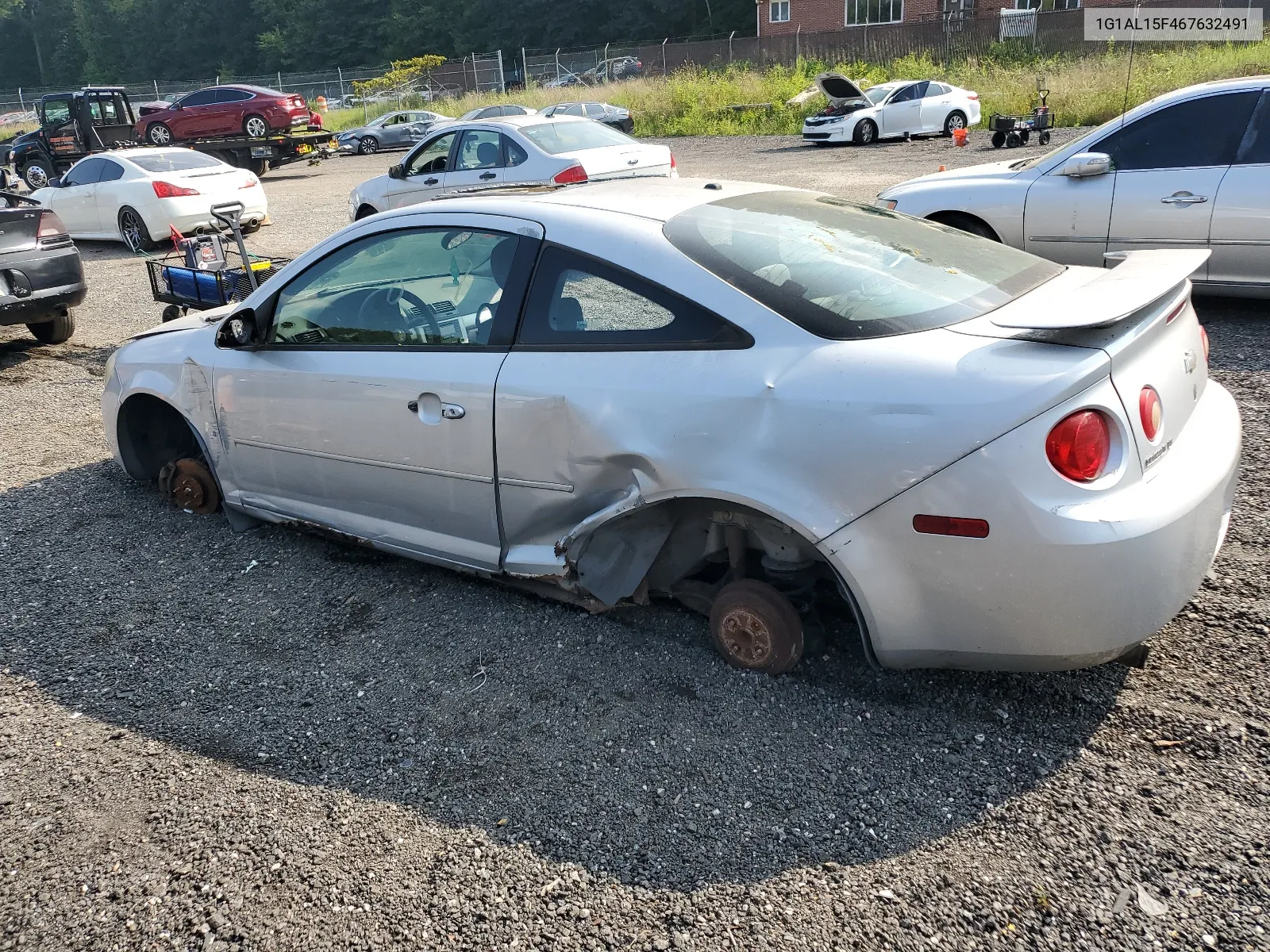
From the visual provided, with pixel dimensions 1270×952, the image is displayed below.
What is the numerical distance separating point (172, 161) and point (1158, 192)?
1338cm

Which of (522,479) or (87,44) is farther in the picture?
(87,44)

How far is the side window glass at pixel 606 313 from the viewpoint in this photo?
9.99 ft

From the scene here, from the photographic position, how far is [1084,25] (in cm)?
3469

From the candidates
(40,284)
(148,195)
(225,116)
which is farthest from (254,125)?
(40,284)

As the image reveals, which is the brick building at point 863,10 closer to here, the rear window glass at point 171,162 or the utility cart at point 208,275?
the rear window glass at point 171,162

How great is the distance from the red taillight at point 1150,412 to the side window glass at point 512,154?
398 inches

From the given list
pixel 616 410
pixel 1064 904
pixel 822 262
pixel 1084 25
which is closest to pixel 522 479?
pixel 616 410

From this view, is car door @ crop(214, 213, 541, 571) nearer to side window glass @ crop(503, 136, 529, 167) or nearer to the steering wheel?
the steering wheel

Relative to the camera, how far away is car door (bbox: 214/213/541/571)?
348 cm

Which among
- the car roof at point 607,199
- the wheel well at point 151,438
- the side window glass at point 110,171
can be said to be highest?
the car roof at point 607,199

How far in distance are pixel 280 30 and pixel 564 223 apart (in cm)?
8546

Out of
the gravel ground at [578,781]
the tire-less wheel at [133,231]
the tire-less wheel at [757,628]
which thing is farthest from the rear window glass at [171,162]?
the tire-less wheel at [757,628]

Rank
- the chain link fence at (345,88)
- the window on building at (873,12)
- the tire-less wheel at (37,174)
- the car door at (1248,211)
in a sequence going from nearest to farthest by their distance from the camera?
the car door at (1248,211) → the tire-less wheel at (37,174) → the window on building at (873,12) → the chain link fence at (345,88)

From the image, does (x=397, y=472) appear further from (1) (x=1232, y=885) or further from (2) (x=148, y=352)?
(1) (x=1232, y=885)
